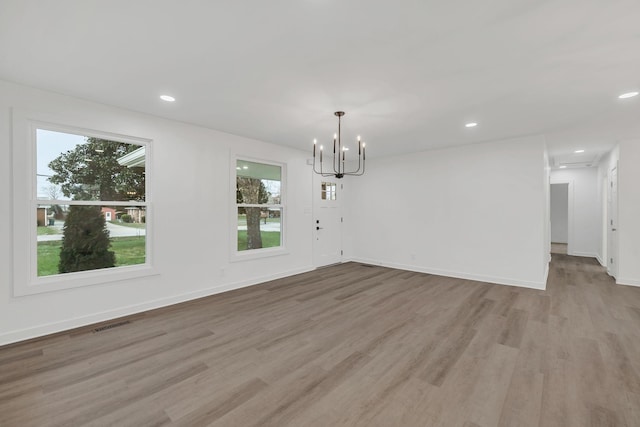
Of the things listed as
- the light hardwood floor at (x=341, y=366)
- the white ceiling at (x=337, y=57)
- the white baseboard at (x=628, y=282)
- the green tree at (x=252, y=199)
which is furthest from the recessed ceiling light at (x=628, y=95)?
the green tree at (x=252, y=199)

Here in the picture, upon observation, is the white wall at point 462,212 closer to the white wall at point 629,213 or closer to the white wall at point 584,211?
the white wall at point 629,213

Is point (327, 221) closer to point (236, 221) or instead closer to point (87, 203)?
point (236, 221)

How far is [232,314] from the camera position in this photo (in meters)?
3.51

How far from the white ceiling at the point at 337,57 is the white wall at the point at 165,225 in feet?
0.84

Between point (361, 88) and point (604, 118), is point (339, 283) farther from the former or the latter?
point (604, 118)

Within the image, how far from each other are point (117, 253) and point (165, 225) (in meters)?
0.65

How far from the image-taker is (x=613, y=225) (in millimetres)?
5250

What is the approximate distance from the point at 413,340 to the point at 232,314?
221 cm

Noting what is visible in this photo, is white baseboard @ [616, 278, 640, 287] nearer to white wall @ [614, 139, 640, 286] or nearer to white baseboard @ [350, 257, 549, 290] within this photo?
white wall @ [614, 139, 640, 286]

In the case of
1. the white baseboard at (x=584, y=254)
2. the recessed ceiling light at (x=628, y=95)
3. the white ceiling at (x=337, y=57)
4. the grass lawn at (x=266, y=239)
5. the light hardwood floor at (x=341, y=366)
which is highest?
the white ceiling at (x=337, y=57)

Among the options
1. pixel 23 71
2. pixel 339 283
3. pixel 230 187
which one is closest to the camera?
pixel 23 71

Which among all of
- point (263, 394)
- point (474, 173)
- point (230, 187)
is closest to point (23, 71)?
point (230, 187)

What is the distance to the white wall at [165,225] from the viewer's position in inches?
109

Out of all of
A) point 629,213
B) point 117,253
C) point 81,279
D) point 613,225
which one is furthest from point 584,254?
point 81,279
